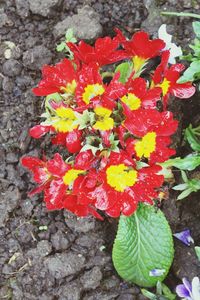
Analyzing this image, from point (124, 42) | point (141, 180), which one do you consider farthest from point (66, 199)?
point (124, 42)

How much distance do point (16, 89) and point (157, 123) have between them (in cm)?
78

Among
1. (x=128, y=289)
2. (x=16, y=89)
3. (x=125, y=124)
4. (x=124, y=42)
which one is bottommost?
(x=128, y=289)

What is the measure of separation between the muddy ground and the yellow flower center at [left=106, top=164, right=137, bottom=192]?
42 cm

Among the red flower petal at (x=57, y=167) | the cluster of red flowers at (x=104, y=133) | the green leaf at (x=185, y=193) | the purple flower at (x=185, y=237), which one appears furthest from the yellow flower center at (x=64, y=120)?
the purple flower at (x=185, y=237)

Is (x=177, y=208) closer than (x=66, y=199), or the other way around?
(x=66, y=199)

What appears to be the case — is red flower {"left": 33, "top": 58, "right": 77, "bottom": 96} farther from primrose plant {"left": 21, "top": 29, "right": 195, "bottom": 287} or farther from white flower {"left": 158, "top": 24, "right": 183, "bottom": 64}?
white flower {"left": 158, "top": 24, "right": 183, "bottom": 64}

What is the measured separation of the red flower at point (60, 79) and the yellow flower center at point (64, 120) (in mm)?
96

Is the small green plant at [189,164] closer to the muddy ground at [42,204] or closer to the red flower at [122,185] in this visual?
the muddy ground at [42,204]

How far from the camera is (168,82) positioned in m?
2.54

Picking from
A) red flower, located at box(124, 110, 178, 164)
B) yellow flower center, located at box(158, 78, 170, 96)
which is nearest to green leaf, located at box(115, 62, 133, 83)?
yellow flower center, located at box(158, 78, 170, 96)

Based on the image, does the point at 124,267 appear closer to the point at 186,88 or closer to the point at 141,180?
the point at 141,180

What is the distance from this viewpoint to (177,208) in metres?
2.79

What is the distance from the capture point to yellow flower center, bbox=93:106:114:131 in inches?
93.6

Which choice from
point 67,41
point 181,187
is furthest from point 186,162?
point 67,41
